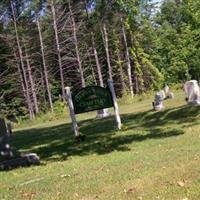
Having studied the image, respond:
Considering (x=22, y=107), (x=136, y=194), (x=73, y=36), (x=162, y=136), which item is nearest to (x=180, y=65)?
(x=73, y=36)

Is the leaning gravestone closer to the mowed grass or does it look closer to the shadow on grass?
the mowed grass

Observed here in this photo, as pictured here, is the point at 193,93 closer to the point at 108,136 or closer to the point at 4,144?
the point at 108,136

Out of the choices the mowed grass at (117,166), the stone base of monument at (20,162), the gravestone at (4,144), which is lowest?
the mowed grass at (117,166)

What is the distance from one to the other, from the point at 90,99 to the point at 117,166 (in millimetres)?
7211

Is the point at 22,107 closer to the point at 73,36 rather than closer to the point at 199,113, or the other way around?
the point at 73,36

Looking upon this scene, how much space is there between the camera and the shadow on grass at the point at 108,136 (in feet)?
44.2

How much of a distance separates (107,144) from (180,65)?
974 inches

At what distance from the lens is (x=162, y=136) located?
1422cm

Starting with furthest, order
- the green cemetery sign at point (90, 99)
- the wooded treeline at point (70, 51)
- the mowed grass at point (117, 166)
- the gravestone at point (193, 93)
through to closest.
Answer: the wooded treeline at point (70, 51), the gravestone at point (193, 93), the green cemetery sign at point (90, 99), the mowed grass at point (117, 166)

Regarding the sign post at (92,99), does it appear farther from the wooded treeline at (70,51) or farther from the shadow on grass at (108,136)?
the wooded treeline at (70,51)

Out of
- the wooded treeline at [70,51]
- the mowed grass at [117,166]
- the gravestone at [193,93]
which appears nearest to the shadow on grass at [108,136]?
the mowed grass at [117,166]

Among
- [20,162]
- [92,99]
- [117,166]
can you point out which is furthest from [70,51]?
[117,166]

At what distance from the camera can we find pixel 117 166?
9.94 meters

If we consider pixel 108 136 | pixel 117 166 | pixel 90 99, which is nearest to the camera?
pixel 117 166
